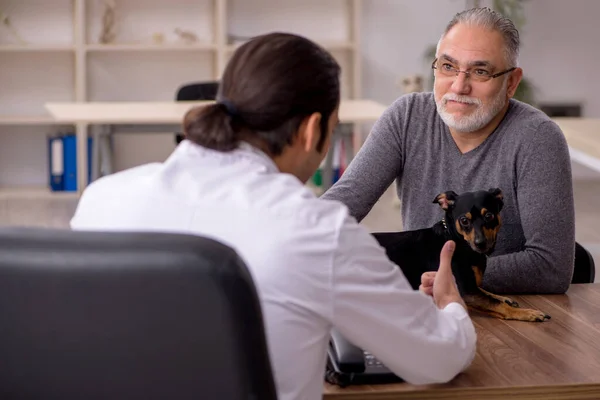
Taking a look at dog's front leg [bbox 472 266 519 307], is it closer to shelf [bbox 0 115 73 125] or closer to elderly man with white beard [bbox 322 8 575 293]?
elderly man with white beard [bbox 322 8 575 293]

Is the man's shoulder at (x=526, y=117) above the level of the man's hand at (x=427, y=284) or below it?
above

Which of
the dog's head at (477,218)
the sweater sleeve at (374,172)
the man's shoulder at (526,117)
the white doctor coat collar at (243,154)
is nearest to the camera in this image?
the white doctor coat collar at (243,154)

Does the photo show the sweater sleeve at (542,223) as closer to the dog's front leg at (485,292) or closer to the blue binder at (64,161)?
the dog's front leg at (485,292)

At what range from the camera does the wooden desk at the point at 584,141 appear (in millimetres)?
3645

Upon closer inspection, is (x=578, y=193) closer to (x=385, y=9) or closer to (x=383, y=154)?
(x=385, y=9)

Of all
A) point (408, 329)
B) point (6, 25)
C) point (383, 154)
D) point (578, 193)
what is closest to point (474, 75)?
point (383, 154)

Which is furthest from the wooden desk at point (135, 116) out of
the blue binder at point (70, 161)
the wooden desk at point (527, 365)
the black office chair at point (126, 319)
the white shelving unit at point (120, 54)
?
the black office chair at point (126, 319)

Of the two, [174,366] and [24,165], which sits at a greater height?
[174,366]

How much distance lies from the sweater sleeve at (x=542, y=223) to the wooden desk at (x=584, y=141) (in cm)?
158

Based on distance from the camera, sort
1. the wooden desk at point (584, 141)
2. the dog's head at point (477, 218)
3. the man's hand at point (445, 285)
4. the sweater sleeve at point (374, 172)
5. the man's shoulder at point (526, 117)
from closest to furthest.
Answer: the man's hand at point (445, 285) → the dog's head at point (477, 218) → the man's shoulder at point (526, 117) → the sweater sleeve at point (374, 172) → the wooden desk at point (584, 141)

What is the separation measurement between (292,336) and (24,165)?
6452 millimetres

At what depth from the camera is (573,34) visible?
23.9 feet

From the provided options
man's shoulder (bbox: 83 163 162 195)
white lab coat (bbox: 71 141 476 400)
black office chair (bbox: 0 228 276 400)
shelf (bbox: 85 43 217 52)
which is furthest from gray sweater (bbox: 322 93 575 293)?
shelf (bbox: 85 43 217 52)

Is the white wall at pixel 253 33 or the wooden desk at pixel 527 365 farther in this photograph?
the white wall at pixel 253 33
